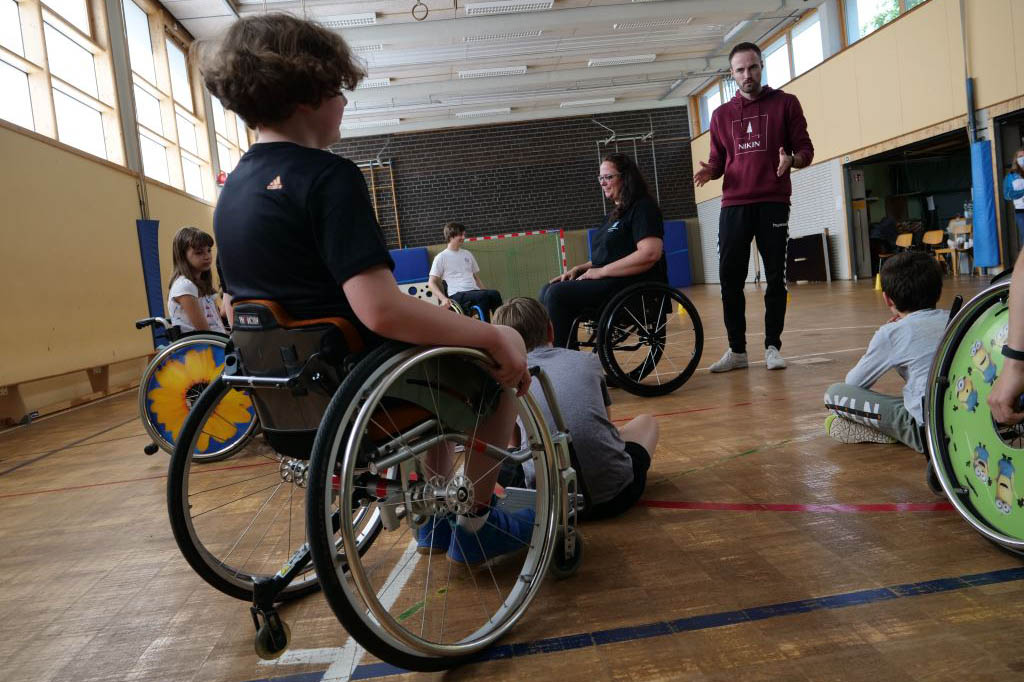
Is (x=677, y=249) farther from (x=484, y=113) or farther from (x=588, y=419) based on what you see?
(x=588, y=419)

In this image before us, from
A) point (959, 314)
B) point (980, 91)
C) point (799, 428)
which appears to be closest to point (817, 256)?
point (980, 91)

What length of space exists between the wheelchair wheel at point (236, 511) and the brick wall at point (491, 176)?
12009mm

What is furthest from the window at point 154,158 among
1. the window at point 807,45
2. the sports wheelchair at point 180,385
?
the window at point 807,45

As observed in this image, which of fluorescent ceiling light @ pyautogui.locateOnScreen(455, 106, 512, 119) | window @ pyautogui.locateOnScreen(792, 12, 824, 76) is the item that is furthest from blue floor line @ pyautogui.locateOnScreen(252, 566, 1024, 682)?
fluorescent ceiling light @ pyautogui.locateOnScreen(455, 106, 512, 119)

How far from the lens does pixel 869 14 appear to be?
980cm

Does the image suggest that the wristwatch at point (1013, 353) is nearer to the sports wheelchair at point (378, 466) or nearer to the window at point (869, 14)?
the sports wheelchair at point (378, 466)

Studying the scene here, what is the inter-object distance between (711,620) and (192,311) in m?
2.53

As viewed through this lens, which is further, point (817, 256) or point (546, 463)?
point (817, 256)

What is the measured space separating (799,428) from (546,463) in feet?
4.50

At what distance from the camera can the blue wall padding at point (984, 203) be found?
7.95 metres

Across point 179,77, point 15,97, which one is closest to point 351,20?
point 179,77

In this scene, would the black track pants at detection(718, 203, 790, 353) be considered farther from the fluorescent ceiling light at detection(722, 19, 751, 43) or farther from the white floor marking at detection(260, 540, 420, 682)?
the fluorescent ceiling light at detection(722, 19, 751, 43)

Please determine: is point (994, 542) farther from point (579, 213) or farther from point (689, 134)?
point (689, 134)

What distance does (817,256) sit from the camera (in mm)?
11789
